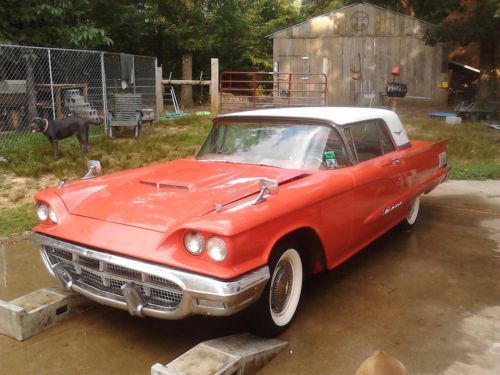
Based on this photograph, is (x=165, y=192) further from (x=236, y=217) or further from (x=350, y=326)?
(x=350, y=326)

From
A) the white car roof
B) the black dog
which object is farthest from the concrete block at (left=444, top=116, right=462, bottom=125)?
the white car roof

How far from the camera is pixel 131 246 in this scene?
3.02 metres

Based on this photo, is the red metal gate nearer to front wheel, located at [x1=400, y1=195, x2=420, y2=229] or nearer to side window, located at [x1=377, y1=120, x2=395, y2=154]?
front wheel, located at [x1=400, y1=195, x2=420, y2=229]

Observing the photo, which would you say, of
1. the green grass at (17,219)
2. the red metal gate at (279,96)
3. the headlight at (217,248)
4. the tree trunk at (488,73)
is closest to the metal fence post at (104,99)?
the red metal gate at (279,96)

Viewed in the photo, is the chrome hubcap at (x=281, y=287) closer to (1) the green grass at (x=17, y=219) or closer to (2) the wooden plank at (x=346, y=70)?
(1) the green grass at (x=17, y=219)

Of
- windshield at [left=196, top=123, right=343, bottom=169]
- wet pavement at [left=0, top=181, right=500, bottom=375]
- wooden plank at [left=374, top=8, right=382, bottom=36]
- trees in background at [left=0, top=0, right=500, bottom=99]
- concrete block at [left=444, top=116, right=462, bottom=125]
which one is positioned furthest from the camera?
wooden plank at [left=374, top=8, right=382, bottom=36]

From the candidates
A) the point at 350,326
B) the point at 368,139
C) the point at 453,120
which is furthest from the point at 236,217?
the point at 453,120

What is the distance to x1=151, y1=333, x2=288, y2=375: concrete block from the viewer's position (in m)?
2.69

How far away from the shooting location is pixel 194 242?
2922mm

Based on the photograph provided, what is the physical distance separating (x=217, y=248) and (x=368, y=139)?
2.38 metres

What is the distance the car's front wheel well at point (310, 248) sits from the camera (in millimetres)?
3527

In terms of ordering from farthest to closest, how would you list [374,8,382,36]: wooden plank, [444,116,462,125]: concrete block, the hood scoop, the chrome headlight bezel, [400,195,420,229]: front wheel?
[374,8,382,36]: wooden plank
[444,116,462,125]: concrete block
[400,195,420,229]: front wheel
the hood scoop
the chrome headlight bezel

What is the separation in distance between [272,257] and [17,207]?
4.48 metres

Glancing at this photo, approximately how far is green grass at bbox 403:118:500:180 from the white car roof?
3.80 meters
